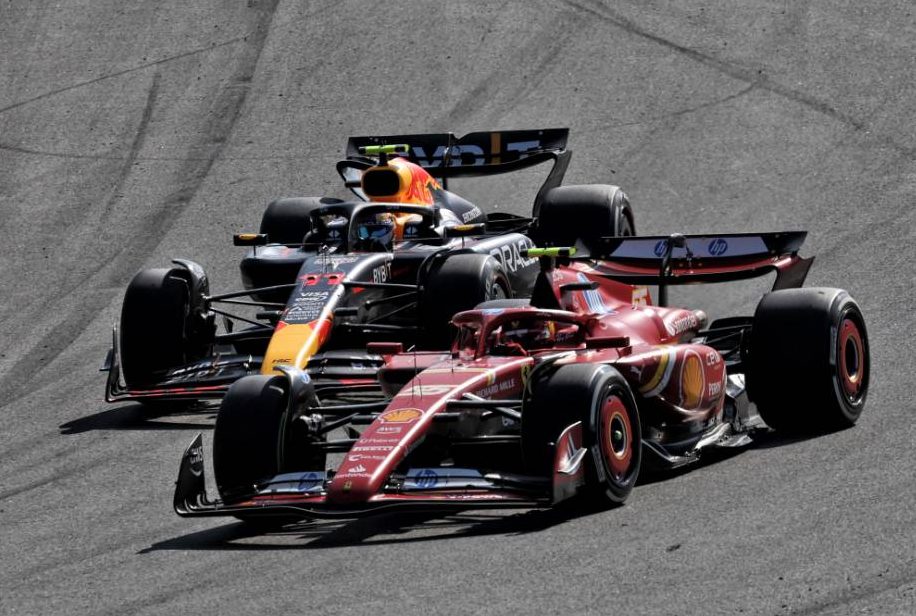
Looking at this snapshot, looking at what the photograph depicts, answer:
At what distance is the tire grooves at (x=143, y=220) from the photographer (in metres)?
15.5

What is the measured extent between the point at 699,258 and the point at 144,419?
4932mm

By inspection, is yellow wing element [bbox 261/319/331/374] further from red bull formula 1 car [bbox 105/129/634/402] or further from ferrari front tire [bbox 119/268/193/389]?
ferrari front tire [bbox 119/268/193/389]

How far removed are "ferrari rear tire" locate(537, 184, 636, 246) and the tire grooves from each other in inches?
197

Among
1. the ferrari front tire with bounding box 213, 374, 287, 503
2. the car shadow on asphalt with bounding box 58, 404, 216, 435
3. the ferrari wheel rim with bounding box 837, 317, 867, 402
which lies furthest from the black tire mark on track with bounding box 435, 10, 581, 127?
the ferrari front tire with bounding box 213, 374, 287, 503

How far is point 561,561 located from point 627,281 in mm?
5051

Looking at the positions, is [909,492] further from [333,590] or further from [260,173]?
[260,173]

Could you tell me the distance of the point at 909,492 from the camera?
27.5 feet

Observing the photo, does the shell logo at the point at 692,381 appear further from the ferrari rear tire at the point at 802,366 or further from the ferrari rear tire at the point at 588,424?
the ferrari rear tire at the point at 588,424

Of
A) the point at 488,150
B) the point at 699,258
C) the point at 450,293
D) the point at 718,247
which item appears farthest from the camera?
the point at 488,150

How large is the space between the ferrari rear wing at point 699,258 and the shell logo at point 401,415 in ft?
Answer: 10.6

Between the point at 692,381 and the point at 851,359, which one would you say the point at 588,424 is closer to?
the point at 692,381

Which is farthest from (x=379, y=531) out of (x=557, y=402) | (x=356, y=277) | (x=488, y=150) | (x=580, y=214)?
(x=488, y=150)

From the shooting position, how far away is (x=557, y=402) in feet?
29.0

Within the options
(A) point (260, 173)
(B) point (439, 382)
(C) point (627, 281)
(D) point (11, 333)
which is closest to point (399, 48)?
(A) point (260, 173)
